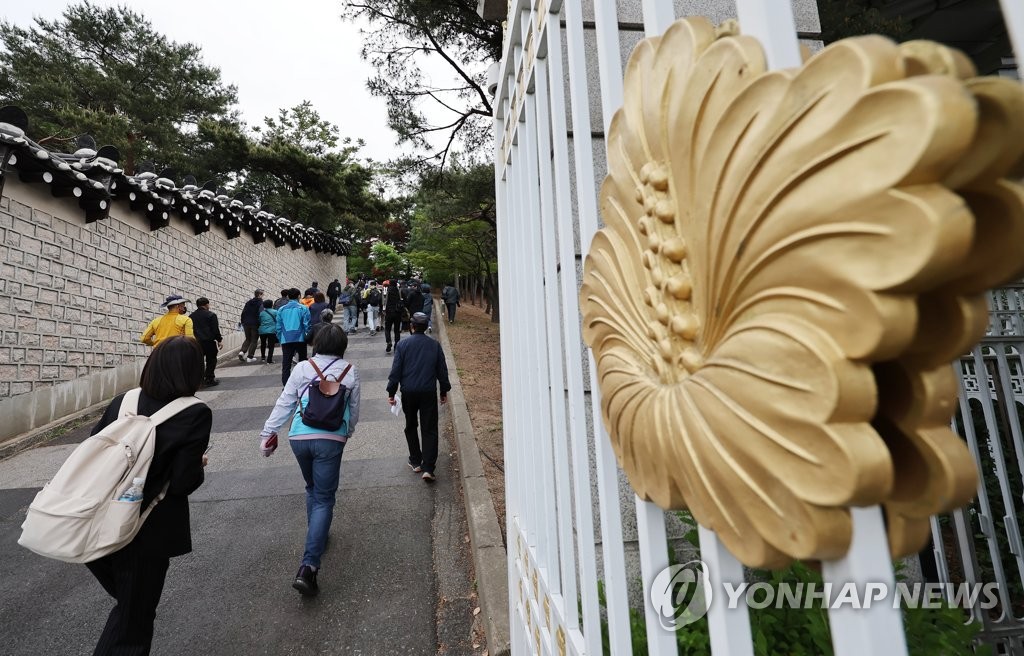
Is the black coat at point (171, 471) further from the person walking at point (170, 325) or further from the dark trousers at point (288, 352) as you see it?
the dark trousers at point (288, 352)

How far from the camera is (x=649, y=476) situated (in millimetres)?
635

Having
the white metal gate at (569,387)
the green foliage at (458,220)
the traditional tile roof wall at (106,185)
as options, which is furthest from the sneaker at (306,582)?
the traditional tile roof wall at (106,185)

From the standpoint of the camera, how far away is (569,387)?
35.5 inches

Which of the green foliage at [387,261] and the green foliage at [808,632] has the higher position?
the green foliage at [387,261]

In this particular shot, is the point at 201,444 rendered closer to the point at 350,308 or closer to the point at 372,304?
the point at 350,308

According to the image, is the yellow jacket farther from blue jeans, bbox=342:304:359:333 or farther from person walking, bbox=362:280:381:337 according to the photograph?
person walking, bbox=362:280:381:337

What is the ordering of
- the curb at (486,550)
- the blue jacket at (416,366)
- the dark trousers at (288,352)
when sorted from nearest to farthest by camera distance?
the curb at (486,550) → the blue jacket at (416,366) → the dark trousers at (288,352)

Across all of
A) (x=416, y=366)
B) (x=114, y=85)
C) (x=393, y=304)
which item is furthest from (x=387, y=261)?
(x=416, y=366)

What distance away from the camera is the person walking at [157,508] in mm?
2166

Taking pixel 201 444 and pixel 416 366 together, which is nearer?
pixel 201 444

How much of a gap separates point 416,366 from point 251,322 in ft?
25.4

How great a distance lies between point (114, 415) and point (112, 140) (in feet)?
53.6

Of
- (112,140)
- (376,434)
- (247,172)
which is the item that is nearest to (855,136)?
(376,434)

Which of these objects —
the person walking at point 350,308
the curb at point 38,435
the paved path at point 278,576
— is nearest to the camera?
the paved path at point 278,576
